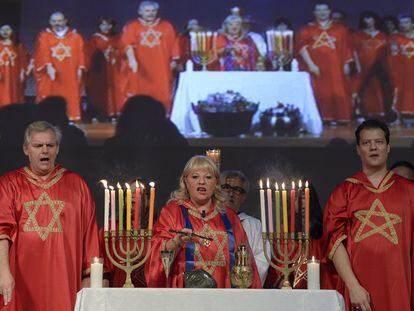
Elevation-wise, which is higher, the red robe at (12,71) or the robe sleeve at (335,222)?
the red robe at (12,71)

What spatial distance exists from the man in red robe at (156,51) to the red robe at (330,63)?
940 mm

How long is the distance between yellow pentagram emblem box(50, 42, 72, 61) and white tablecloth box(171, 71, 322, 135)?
0.84m

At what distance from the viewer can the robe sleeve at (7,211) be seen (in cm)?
572

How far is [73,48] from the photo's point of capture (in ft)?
26.7

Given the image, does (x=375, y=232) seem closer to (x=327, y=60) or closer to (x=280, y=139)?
(x=280, y=139)

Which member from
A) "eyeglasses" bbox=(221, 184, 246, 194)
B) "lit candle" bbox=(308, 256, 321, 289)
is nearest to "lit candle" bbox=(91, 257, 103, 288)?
"lit candle" bbox=(308, 256, 321, 289)

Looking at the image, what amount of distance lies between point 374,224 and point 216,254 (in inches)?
32.2

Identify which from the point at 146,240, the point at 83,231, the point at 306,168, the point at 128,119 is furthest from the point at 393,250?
the point at 128,119

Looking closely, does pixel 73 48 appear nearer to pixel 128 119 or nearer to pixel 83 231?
pixel 128 119

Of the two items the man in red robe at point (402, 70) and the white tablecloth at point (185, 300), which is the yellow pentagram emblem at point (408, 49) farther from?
the white tablecloth at point (185, 300)

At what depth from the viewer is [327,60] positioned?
811 cm

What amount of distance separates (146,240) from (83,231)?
0.45 metres

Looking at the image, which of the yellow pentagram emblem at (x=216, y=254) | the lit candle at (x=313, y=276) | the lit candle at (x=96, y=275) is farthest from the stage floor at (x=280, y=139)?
the lit candle at (x=96, y=275)

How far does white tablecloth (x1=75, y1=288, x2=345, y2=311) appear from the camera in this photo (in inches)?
196
